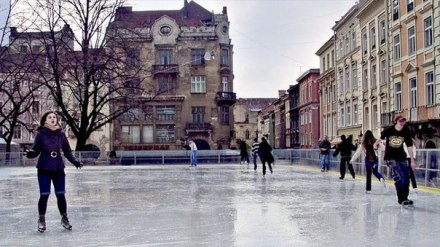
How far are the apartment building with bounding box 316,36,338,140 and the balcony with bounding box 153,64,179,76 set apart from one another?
1626cm

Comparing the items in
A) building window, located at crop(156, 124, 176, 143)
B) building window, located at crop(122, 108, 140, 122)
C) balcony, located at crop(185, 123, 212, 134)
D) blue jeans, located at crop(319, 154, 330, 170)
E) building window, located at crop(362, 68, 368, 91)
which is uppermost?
building window, located at crop(362, 68, 368, 91)

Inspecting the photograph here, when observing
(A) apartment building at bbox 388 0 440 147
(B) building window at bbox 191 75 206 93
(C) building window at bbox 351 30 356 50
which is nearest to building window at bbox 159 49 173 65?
(B) building window at bbox 191 75 206 93

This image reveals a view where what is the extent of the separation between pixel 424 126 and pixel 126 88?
21.6m

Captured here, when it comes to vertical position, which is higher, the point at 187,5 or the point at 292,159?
the point at 187,5

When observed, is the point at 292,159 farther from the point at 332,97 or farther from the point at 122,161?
the point at 332,97

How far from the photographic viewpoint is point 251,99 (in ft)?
474

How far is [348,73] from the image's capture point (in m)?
53.8

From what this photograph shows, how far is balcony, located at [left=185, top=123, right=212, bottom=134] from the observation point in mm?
65438

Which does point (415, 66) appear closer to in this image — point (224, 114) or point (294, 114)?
point (224, 114)

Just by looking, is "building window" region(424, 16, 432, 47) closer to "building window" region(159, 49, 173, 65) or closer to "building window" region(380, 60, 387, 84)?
"building window" region(380, 60, 387, 84)

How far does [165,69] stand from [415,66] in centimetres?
3470

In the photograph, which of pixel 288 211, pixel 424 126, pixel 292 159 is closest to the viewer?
pixel 288 211

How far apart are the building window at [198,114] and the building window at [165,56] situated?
610 centimetres

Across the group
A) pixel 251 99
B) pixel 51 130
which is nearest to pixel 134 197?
pixel 51 130
